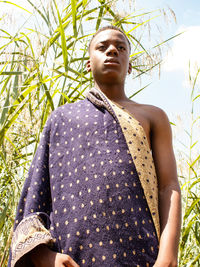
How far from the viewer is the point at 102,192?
772mm

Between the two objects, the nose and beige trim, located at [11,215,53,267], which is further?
the nose

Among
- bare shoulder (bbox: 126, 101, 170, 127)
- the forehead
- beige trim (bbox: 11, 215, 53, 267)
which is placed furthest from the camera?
the forehead

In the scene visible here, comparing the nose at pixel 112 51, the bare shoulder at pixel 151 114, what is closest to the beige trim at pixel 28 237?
the bare shoulder at pixel 151 114

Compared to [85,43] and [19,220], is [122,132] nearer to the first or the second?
[19,220]

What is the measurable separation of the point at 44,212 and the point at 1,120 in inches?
13.4

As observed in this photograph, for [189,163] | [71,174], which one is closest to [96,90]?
[71,174]

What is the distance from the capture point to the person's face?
3.27 ft

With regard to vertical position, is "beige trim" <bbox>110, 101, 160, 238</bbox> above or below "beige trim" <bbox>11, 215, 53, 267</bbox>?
above

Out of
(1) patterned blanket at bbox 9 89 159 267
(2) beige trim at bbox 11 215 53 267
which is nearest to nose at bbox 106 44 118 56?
(1) patterned blanket at bbox 9 89 159 267

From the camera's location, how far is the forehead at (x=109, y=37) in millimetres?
1064

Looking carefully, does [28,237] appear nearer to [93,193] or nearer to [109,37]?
[93,193]

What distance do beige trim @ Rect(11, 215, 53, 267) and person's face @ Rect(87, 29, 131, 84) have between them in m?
0.45

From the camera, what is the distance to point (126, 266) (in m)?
0.71

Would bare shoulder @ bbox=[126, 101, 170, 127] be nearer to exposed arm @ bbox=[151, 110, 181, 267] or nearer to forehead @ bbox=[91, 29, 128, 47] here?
exposed arm @ bbox=[151, 110, 181, 267]
